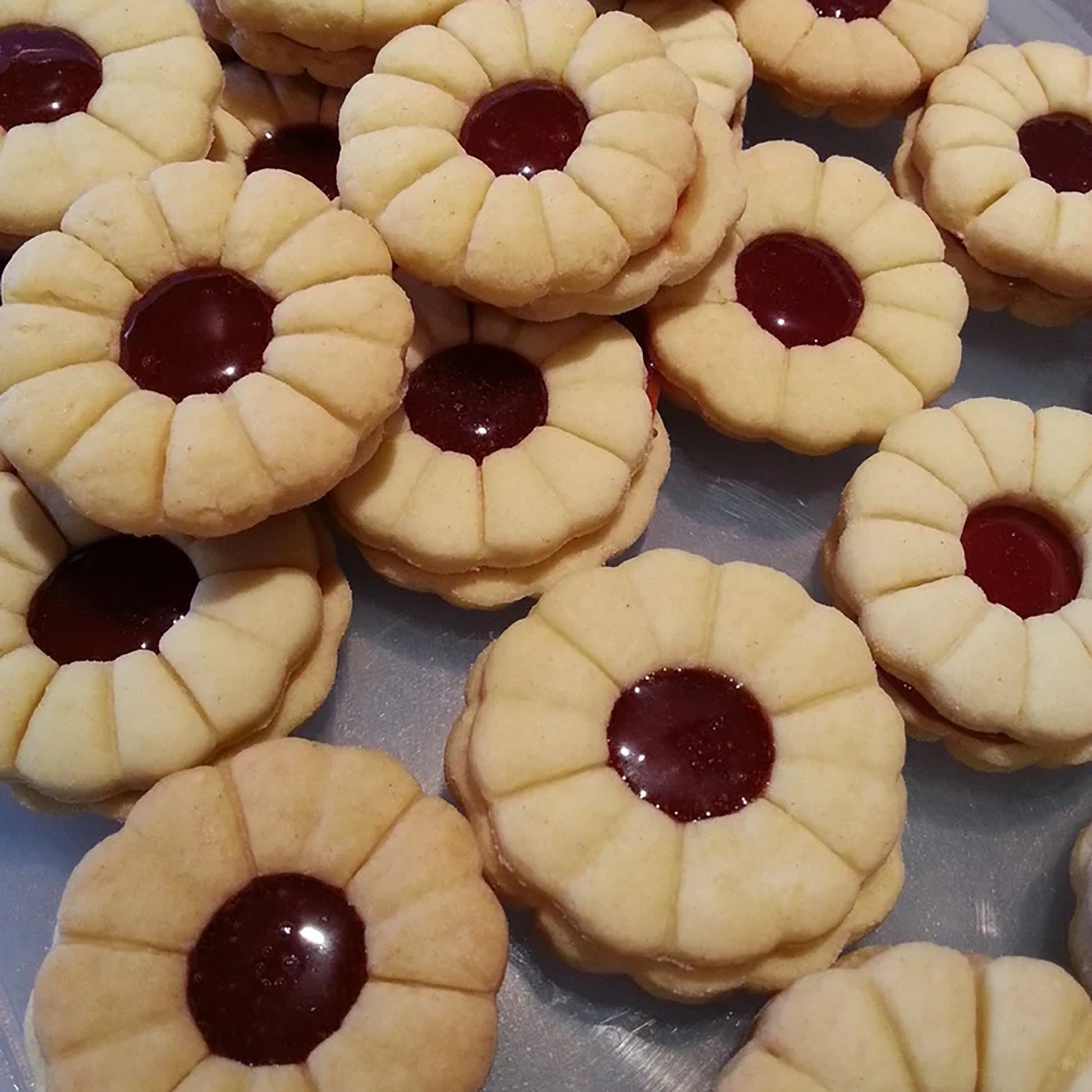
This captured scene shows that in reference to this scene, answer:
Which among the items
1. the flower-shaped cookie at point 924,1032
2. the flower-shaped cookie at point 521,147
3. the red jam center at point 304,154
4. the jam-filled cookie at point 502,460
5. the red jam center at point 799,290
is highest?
the flower-shaped cookie at point 521,147

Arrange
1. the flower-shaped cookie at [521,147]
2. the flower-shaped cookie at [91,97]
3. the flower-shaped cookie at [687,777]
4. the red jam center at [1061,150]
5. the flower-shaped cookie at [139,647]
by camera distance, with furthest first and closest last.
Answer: the red jam center at [1061,150], the flower-shaped cookie at [91,97], the flower-shaped cookie at [521,147], the flower-shaped cookie at [139,647], the flower-shaped cookie at [687,777]

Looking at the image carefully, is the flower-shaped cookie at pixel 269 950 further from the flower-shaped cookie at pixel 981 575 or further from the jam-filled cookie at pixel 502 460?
the flower-shaped cookie at pixel 981 575

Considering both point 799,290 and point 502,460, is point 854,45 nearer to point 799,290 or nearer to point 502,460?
point 799,290

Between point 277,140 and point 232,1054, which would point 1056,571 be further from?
point 277,140

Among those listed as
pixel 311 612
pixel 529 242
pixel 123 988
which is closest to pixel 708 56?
pixel 529 242

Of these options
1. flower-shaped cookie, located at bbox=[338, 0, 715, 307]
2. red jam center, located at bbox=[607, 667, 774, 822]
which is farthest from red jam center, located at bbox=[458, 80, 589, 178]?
red jam center, located at bbox=[607, 667, 774, 822]

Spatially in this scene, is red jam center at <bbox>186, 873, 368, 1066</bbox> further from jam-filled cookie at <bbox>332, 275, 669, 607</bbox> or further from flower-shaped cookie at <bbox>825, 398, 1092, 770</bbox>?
flower-shaped cookie at <bbox>825, 398, 1092, 770</bbox>

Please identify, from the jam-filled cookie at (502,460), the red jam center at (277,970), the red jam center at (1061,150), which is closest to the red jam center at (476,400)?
the jam-filled cookie at (502,460)
